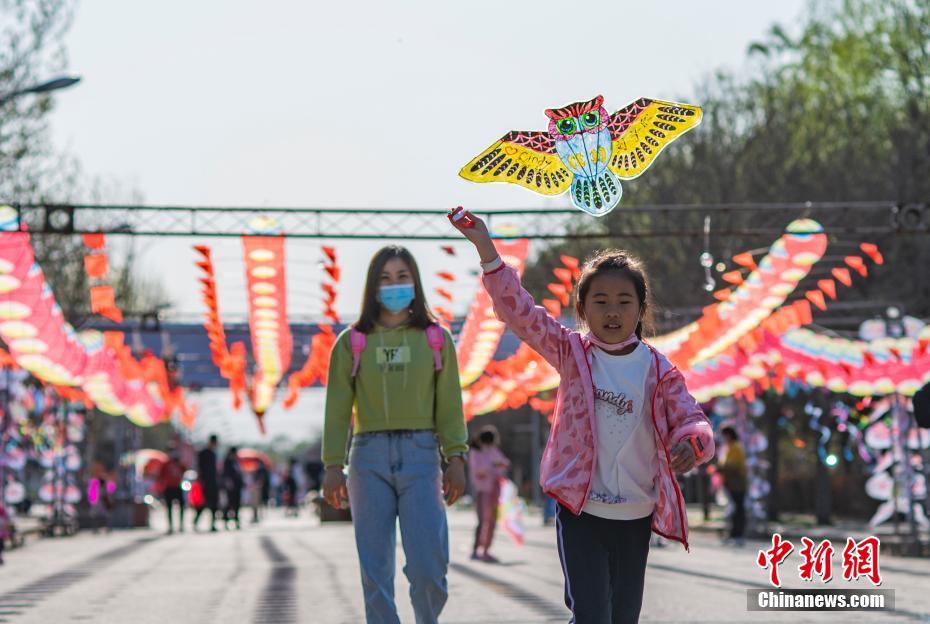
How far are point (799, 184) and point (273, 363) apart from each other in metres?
14.5

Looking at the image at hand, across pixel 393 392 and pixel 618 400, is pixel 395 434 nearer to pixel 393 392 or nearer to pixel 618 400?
pixel 393 392

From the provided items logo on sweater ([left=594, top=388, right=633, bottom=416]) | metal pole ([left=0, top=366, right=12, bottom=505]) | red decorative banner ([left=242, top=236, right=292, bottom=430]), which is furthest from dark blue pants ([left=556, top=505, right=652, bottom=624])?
metal pole ([left=0, top=366, right=12, bottom=505])

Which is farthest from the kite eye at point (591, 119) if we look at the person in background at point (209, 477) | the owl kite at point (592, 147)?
the person in background at point (209, 477)

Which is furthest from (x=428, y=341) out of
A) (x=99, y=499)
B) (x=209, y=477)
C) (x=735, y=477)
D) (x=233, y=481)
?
(x=99, y=499)

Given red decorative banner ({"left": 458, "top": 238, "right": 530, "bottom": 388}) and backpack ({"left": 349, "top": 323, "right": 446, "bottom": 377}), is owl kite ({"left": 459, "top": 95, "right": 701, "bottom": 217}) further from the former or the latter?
red decorative banner ({"left": 458, "top": 238, "right": 530, "bottom": 388})

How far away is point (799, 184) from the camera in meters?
33.5

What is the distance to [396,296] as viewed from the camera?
683cm

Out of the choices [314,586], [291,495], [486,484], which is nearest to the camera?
[314,586]

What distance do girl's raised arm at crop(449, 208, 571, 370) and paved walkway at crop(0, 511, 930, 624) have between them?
4994mm

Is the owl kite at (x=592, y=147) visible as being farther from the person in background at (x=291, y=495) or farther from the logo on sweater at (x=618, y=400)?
the person in background at (x=291, y=495)

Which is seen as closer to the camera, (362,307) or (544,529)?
(362,307)

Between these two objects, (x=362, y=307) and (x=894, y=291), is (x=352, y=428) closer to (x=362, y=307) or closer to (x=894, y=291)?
(x=362, y=307)

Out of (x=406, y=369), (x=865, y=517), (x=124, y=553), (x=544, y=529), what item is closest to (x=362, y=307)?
(x=406, y=369)

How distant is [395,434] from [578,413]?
1479 mm
